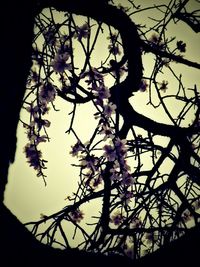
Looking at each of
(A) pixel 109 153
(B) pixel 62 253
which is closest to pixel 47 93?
(A) pixel 109 153

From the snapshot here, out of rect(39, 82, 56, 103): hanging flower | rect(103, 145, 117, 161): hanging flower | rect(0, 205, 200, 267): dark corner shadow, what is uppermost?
rect(39, 82, 56, 103): hanging flower

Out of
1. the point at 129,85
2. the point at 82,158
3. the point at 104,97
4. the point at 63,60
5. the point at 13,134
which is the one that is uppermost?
the point at 129,85

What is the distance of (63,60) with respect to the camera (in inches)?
73.6

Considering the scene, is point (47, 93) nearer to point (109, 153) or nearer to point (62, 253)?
point (109, 153)

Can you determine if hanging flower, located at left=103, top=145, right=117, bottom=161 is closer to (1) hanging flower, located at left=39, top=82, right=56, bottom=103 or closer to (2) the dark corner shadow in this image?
(1) hanging flower, located at left=39, top=82, right=56, bottom=103

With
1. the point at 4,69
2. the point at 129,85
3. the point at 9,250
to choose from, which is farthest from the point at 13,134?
the point at 129,85

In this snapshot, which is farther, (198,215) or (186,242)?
(198,215)

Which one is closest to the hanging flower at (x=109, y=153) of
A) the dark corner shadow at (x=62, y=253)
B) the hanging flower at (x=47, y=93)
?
the hanging flower at (x=47, y=93)

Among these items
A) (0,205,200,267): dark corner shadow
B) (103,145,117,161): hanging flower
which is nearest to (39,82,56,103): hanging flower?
(103,145,117,161): hanging flower

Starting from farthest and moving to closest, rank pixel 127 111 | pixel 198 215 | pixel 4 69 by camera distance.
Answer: pixel 127 111, pixel 198 215, pixel 4 69

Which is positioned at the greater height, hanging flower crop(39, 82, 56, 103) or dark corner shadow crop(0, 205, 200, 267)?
hanging flower crop(39, 82, 56, 103)

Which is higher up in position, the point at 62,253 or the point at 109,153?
the point at 109,153

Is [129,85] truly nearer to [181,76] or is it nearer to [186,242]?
[181,76]

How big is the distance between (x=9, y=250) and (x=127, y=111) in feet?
6.80
